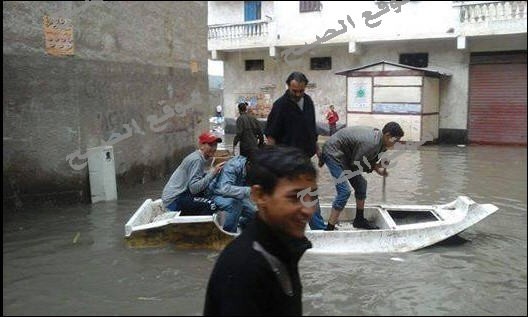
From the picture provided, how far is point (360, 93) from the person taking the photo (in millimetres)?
18422

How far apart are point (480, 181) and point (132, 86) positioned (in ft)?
22.2

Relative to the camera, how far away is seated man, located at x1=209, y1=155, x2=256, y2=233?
18.1 feet

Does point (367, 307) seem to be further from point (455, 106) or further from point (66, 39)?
point (455, 106)

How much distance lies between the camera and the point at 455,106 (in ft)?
60.8

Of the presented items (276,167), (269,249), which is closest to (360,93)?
(276,167)

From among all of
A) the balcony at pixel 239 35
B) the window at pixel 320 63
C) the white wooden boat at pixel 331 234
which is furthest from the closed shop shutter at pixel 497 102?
the white wooden boat at pixel 331 234

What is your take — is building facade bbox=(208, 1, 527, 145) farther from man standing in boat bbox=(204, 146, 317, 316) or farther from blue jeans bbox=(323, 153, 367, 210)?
man standing in boat bbox=(204, 146, 317, 316)

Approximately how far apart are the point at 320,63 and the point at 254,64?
306cm

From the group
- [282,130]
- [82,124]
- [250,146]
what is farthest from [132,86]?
[282,130]

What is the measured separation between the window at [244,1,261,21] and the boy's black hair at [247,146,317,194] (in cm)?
2172

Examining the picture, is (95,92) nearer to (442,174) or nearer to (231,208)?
(231,208)

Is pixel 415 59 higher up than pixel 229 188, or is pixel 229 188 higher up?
pixel 415 59

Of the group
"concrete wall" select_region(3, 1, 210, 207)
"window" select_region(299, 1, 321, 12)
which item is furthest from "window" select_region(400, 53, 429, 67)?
"concrete wall" select_region(3, 1, 210, 207)

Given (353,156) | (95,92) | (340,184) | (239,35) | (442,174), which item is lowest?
(442,174)
